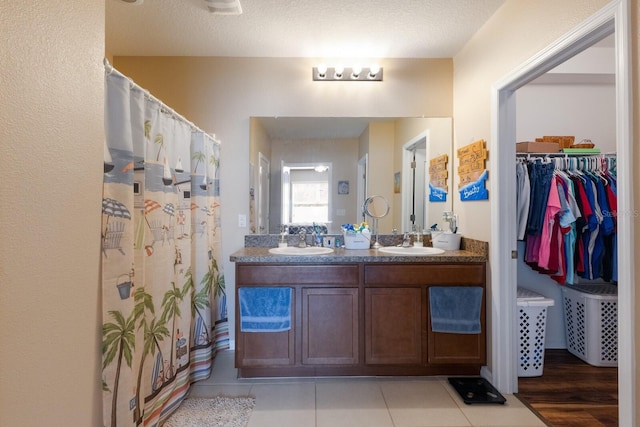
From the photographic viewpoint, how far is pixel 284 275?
7.43 feet

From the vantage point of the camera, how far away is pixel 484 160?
7.64ft

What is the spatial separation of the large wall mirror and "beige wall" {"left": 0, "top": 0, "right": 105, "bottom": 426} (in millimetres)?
1689

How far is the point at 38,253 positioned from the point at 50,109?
42cm

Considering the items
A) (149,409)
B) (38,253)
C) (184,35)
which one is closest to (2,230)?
(38,253)

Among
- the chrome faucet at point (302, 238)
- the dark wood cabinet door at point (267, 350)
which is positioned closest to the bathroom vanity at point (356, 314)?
the dark wood cabinet door at point (267, 350)

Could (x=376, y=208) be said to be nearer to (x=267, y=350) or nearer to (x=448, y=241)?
(x=448, y=241)

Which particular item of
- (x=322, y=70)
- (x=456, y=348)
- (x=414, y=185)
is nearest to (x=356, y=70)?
(x=322, y=70)

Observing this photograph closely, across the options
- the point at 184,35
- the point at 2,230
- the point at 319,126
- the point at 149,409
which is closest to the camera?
the point at 2,230

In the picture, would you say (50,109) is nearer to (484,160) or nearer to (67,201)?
(67,201)

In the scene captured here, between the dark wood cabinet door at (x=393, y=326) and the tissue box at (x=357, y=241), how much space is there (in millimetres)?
467

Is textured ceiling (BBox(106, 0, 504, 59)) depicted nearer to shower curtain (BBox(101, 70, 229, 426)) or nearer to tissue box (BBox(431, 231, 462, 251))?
shower curtain (BBox(101, 70, 229, 426))

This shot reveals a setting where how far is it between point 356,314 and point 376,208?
0.98 meters

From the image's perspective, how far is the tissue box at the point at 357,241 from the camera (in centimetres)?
266

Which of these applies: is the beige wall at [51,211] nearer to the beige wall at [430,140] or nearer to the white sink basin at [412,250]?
the white sink basin at [412,250]
